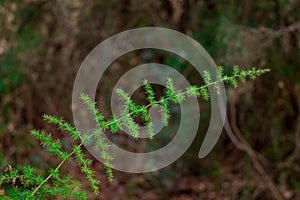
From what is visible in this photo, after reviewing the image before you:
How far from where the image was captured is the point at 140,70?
410 centimetres

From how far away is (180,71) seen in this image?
12.9ft

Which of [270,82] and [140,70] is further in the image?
[140,70]

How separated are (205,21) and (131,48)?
2.09ft

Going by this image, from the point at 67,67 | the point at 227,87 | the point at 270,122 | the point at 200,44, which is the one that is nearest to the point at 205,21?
the point at 200,44

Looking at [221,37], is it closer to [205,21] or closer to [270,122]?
[205,21]

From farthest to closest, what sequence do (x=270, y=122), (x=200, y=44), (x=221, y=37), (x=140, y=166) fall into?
1. (x=140, y=166)
2. (x=270, y=122)
3. (x=200, y=44)
4. (x=221, y=37)

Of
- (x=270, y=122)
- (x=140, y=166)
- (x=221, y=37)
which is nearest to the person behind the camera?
(x=221, y=37)

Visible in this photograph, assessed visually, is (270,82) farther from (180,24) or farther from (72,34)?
(72,34)

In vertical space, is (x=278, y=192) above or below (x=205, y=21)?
below

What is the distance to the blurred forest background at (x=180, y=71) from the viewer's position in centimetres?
362

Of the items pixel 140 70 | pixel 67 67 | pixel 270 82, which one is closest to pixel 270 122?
pixel 270 82

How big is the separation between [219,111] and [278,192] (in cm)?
72

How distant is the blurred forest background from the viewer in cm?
362

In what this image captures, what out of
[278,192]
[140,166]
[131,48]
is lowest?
[278,192]
